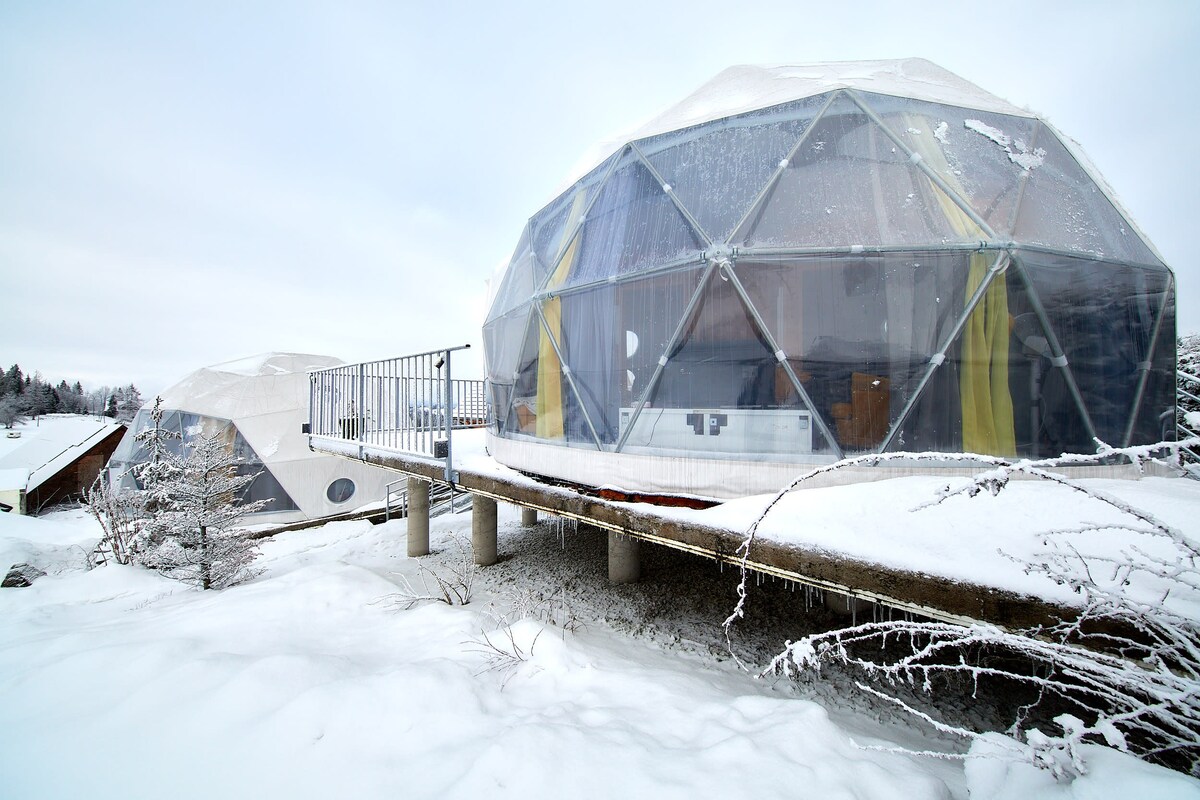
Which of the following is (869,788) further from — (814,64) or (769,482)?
(814,64)

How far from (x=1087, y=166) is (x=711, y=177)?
3894 mm

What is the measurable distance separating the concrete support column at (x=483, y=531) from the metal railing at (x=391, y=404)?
4.22 ft

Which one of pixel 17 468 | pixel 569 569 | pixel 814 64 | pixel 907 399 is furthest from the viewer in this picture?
pixel 17 468

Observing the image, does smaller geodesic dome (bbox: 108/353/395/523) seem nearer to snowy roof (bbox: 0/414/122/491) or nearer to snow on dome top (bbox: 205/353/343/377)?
snow on dome top (bbox: 205/353/343/377)

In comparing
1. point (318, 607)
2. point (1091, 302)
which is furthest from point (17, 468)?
point (1091, 302)

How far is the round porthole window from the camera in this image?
17.4 meters

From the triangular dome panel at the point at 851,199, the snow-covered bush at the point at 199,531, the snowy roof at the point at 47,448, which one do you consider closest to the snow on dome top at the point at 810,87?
the triangular dome panel at the point at 851,199

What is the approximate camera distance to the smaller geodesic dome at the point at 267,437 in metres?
16.5

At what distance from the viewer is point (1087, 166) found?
15.5 feet

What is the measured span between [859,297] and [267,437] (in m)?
19.6

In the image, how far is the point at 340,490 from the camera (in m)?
17.7

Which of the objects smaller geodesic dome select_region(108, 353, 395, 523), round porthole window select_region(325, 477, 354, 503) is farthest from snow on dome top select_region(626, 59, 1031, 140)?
round porthole window select_region(325, 477, 354, 503)

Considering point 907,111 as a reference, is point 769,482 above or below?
below

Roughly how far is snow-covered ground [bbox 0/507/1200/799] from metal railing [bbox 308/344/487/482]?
260cm
